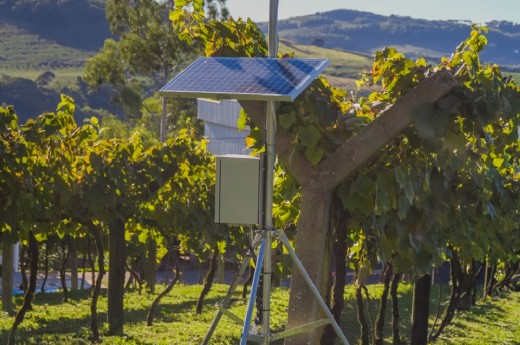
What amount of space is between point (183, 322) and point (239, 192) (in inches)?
273

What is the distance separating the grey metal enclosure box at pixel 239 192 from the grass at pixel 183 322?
3.97 m

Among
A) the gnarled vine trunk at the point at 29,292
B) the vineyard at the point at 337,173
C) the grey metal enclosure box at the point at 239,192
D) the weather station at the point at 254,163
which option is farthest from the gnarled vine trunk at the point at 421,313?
the grey metal enclosure box at the point at 239,192

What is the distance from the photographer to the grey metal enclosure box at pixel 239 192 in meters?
5.50

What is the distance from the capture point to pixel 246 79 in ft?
17.6

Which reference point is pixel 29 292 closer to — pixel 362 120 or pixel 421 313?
pixel 362 120

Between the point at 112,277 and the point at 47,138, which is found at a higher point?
the point at 47,138

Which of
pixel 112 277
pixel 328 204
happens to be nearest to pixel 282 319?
pixel 112 277

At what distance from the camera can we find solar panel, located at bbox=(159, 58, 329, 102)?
200 inches

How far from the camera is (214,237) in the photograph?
11.8m

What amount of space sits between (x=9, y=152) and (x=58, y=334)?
2720mm

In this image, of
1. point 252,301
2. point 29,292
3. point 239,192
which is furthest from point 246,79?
point 29,292

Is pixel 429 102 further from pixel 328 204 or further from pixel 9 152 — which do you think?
pixel 9 152

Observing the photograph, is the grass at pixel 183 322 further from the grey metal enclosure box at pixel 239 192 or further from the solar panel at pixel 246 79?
the solar panel at pixel 246 79

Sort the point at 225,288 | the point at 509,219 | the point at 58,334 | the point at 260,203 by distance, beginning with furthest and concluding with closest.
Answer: the point at 225,288 → the point at 58,334 → the point at 509,219 → the point at 260,203
